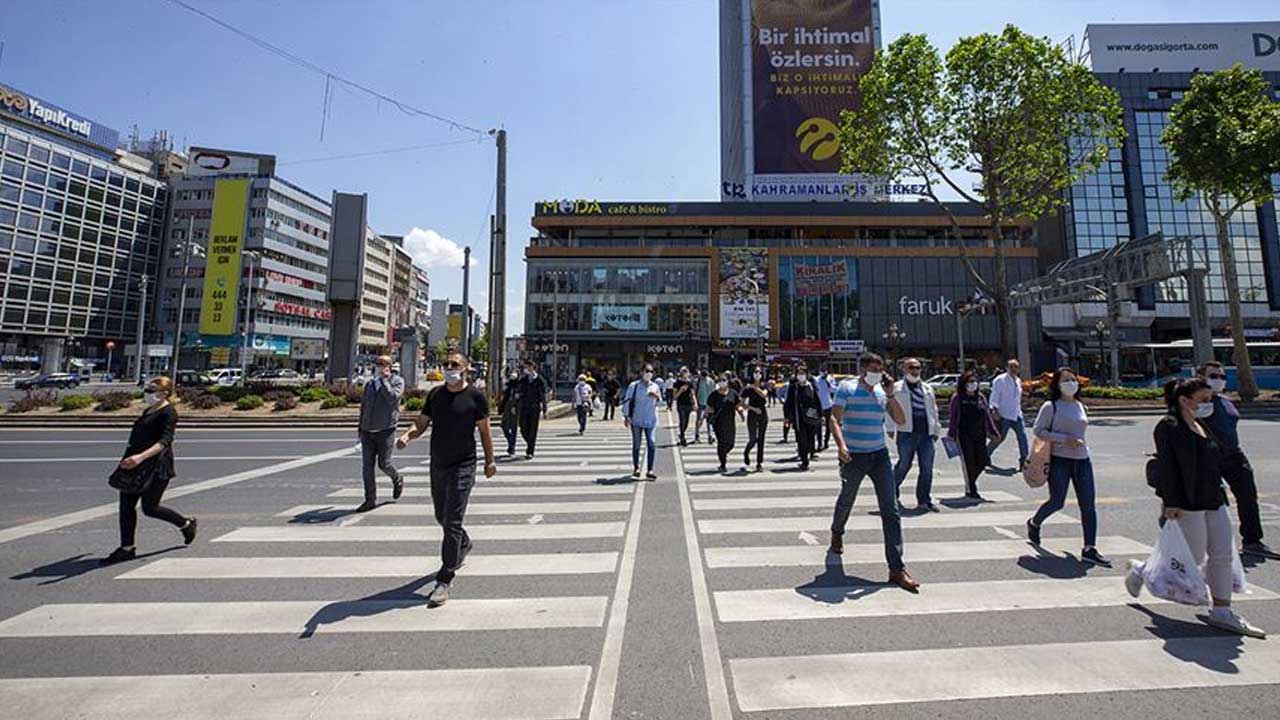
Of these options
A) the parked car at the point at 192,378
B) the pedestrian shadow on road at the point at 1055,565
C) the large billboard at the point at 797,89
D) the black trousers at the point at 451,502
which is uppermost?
the large billboard at the point at 797,89

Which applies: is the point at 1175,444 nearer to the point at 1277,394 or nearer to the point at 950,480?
the point at 950,480

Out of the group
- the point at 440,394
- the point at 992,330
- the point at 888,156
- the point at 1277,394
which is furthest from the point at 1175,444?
the point at 992,330

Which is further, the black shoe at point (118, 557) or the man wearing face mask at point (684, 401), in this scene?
the man wearing face mask at point (684, 401)

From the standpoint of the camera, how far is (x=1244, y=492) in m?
5.09

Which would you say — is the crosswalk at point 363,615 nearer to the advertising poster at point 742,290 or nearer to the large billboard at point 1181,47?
the advertising poster at point 742,290

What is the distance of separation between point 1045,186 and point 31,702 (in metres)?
32.1

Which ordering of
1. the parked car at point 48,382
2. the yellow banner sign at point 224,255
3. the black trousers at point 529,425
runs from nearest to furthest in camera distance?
the black trousers at point 529,425
the parked car at point 48,382
the yellow banner sign at point 224,255

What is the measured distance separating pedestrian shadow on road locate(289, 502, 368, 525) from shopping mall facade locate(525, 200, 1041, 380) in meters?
44.4

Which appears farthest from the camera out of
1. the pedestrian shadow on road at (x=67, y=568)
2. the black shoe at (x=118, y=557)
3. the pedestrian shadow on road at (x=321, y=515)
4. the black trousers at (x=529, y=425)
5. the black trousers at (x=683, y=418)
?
the black trousers at (x=683, y=418)

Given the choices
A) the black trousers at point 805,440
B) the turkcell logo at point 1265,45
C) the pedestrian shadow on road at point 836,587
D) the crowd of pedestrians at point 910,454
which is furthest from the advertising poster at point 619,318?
the turkcell logo at point 1265,45

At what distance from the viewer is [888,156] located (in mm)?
24797

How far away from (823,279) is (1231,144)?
31.2 metres

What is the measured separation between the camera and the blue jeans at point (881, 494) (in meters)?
4.46

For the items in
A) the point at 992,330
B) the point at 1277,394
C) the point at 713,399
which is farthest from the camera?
the point at 992,330
